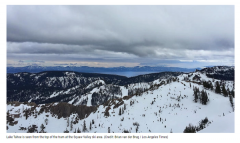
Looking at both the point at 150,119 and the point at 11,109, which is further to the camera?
the point at 11,109

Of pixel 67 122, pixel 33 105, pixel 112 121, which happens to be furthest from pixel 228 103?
pixel 33 105

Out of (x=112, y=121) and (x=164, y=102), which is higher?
(x=164, y=102)

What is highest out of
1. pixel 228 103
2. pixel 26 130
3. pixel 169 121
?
pixel 228 103

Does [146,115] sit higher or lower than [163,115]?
lower

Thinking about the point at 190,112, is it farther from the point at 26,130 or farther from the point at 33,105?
the point at 33,105

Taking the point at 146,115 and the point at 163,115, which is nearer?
the point at 163,115

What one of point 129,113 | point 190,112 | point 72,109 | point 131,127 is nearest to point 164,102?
point 190,112

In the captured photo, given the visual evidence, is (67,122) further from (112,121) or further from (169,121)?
(169,121)

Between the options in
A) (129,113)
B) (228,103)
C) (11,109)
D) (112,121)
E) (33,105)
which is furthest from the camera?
(33,105)

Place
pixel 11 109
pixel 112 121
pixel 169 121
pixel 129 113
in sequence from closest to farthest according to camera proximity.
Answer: pixel 169 121 → pixel 112 121 → pixel 129 113 → pixel 11 109
